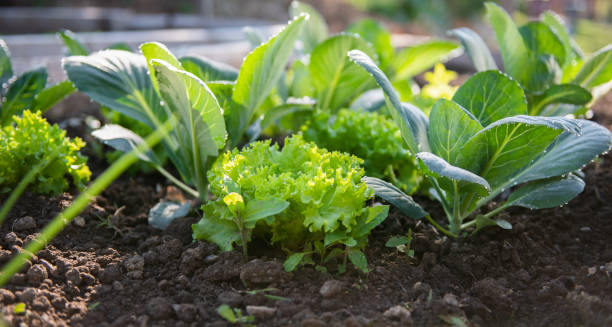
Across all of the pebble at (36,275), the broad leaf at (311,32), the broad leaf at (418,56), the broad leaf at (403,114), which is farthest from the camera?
the broad leaf at (311,32)

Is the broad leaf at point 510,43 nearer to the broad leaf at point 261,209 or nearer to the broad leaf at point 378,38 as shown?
the broad leaf at point 378,38

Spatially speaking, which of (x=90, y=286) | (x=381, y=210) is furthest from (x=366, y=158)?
(x=90, y=286)

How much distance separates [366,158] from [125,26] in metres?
5.45

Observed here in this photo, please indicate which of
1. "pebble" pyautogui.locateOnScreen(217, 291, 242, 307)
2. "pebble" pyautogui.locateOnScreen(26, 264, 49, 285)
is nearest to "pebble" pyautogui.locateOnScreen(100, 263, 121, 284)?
"pebble" pyautogui.locateOnScreen(26, 264, 49, 285)

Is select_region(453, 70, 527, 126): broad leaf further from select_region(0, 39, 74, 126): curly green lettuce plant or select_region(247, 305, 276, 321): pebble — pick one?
select_region(0, 39, 74, 126): curly green lettuce plant

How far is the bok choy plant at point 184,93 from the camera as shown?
2.01 meters

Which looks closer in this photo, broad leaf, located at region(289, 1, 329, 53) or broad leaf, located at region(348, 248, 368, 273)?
broad leaf, located at region(348, 248, 368, 273)

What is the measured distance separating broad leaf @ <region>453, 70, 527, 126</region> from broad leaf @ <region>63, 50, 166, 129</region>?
51.5 inches

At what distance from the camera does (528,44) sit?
2.75m

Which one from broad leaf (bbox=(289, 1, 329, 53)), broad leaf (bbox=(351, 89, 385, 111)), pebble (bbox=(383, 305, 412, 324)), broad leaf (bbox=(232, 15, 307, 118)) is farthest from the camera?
broad leaf (bbox=(289, 1, 329, 53))

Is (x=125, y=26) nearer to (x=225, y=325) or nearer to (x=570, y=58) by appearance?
(x=570, y=58)

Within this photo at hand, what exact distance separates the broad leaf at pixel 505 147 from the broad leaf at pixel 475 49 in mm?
639

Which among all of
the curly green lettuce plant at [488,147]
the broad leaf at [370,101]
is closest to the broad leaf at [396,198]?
the curly green lettuce plant at [488,147]

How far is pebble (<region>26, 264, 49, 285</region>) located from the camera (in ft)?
5.61
